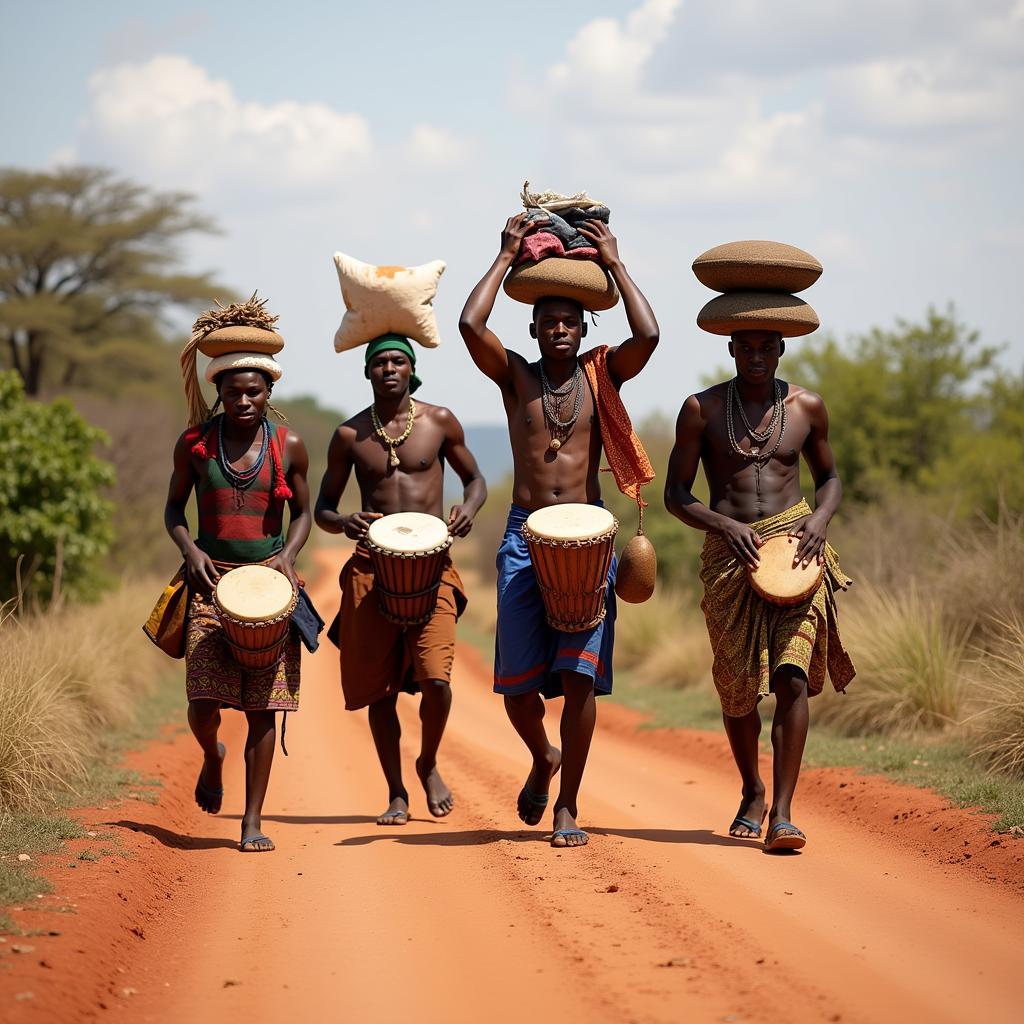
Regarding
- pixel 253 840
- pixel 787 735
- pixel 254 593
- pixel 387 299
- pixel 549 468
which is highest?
pixel 387 299

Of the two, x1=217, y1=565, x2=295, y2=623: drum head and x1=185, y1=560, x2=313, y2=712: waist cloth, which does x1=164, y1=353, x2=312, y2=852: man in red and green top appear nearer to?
x1=185, y1=560, x2=313, y2=712: waist cloth

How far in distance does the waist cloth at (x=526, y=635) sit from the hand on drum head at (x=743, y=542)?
0.61 meters

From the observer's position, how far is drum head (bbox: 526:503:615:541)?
22.6ft

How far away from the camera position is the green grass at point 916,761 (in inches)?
302

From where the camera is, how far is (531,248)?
7.32 m

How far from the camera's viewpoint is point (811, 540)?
23.4 ft

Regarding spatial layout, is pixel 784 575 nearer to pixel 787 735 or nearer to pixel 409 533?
pixel 787 735

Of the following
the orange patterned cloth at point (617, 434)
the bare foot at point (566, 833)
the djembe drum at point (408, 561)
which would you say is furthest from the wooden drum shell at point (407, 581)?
the bare foot at point (566, 833)

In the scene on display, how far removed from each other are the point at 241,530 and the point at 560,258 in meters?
2.22

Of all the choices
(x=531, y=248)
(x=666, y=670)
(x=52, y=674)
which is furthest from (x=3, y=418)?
(x=531, y=248)

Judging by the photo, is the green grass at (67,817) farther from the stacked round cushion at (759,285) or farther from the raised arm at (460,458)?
the stacked round cushion at (759,285)

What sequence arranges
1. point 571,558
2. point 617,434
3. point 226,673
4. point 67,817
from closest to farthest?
point 571,558, point 617,434, point 226,673, point 67,817

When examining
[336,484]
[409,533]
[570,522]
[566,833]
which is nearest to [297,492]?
[336,484]

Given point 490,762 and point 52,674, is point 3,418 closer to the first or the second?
point 52,674
